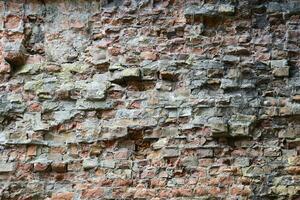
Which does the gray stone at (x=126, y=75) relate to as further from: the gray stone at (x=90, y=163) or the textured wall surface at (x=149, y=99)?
the gray stone at (x=90, y=163)

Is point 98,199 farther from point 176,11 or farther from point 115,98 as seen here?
point 176,11

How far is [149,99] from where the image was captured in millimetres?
3896

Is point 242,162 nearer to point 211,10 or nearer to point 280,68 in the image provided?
point 280,68

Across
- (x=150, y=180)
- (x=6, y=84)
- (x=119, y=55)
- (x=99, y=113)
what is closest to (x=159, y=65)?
(x=119, y=55)

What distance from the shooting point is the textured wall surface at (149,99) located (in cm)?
374

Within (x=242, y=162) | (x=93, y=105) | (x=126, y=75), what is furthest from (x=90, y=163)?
(x=242, y=162)

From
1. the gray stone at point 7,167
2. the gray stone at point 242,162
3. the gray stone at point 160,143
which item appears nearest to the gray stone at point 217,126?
the gray stone at point 242,162

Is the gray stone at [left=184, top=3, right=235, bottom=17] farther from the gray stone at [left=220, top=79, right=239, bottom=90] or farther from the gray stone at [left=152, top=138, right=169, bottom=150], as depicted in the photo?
the gray stone at [left=152, top=138, right=169, bottom=150]

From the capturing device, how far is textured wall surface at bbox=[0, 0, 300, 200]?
12.3 feet

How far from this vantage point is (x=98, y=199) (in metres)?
3.73

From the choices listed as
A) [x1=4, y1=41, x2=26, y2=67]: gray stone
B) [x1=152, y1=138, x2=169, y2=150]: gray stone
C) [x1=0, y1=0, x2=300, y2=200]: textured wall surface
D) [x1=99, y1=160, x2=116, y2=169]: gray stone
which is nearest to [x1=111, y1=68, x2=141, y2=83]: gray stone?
[x1=0, y1=0, x2=300, y2=200]: textured wall surface

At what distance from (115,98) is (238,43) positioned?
3.38ft

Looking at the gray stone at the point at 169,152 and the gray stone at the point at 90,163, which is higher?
the gray stone at the point at 169,152

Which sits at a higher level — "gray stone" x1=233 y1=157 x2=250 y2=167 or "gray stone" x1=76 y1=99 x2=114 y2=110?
"gray stone" x1=76 y1=99 x2=114 y2=110
